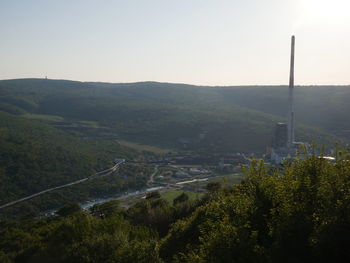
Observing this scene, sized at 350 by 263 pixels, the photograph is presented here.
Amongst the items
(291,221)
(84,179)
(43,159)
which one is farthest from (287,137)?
(291,221)

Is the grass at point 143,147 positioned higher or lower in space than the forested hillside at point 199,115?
lower

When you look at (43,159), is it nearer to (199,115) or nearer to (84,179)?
(84,179)

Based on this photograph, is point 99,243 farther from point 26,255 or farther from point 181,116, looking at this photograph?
point 181,116

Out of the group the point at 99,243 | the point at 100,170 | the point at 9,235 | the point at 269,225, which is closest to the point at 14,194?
the point at 100,170

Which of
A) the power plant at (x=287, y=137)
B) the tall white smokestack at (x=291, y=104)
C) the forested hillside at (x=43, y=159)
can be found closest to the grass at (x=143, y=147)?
the forested hillside at (x=43, y=159)

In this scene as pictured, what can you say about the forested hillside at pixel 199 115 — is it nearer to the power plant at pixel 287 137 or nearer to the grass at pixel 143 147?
the grass at pixel 143 147
